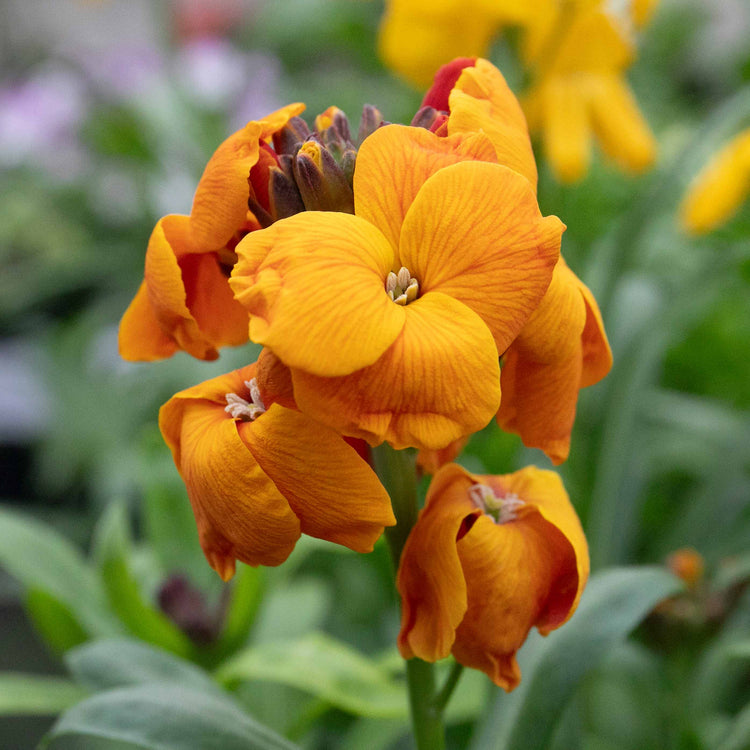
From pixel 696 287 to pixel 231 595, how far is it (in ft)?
2.31

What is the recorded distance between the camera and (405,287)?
1.45 feet

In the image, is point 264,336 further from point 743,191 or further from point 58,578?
point 743,191

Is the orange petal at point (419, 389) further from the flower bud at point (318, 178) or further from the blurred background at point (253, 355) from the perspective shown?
the blurred background at point (253, 355)

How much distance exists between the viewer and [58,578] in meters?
0.93

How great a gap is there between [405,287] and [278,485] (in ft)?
0.41

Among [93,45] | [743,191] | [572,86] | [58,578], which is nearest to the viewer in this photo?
[58,578]

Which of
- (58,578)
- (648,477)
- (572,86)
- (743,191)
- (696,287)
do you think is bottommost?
(648,477)

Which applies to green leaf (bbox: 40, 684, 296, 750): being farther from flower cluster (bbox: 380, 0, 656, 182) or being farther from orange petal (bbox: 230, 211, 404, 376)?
flower cluster (bbox: 380, 0, 656, 182)

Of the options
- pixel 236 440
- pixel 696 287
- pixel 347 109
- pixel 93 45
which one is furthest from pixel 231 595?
pixel 93 45

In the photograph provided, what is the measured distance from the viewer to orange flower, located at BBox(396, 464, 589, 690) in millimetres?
474

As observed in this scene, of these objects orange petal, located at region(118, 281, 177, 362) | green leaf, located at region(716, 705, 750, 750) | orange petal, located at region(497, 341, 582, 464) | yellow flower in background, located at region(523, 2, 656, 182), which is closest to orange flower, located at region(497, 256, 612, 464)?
orange petal, located at region(497, 341, 582, 464)

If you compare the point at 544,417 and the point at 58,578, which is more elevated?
the point at 544,417

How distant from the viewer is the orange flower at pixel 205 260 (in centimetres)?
47

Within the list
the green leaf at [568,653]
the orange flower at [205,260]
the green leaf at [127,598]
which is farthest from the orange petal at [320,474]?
the green leaf at [127,598]
